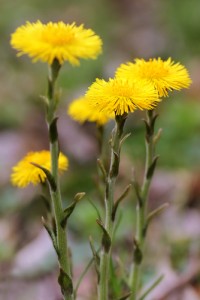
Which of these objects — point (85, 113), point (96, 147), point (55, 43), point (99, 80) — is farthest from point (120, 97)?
point (96, 147)

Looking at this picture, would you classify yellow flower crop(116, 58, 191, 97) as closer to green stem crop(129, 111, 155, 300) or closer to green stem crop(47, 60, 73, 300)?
green stem crop(129, 111, 155, 300)

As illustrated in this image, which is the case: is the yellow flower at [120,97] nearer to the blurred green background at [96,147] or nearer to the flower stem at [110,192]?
the flower stem at [110,192]

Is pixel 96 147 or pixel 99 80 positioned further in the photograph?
pixel 96 147

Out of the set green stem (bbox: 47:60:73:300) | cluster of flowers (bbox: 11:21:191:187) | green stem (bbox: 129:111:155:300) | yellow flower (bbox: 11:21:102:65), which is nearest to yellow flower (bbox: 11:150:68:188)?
cluster of flowers (bbox: 11:21:191:187)

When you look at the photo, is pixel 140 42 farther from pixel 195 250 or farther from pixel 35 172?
pixel 35 172

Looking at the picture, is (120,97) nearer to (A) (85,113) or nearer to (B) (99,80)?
(B) (99,80)

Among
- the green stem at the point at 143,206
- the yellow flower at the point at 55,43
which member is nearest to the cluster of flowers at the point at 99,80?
the yellow flower at the point at 55,43
